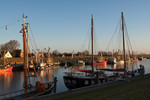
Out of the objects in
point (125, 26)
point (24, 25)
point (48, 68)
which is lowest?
point (48, 68)

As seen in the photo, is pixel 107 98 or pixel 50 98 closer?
pixel 107 98

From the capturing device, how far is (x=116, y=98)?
11922 mm

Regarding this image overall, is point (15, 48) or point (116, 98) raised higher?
point (15, 48)

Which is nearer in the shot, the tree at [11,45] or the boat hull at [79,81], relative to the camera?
the boat hull at [79,81]

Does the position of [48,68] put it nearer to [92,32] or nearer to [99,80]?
[92,32]

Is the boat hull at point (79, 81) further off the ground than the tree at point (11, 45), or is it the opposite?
the tree at point (11, 45)

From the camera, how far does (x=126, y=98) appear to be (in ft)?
38.5

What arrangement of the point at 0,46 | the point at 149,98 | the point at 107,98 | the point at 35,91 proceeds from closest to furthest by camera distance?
the point at 149,98
the point at 107,98
the point at 35,91
the point at 0,46

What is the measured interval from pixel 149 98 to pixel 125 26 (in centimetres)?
2757

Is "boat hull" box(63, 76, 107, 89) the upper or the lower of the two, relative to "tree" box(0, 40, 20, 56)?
lower

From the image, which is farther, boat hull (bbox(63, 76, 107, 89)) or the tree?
the tree

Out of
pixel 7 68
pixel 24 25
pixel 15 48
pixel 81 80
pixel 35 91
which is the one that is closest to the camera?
pixel 24 25

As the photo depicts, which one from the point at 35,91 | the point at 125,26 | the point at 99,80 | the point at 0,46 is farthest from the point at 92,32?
the point at 0,46

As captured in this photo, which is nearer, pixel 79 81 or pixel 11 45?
pixel 79 81
